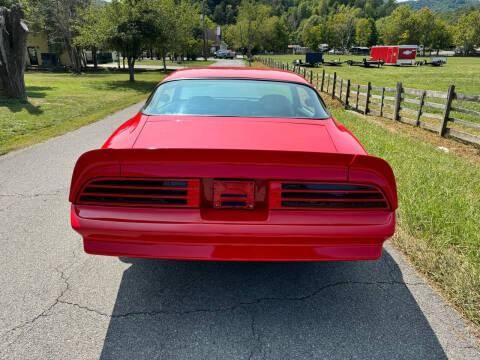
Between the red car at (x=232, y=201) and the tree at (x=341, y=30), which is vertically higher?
the tree at (x=341, y=30)

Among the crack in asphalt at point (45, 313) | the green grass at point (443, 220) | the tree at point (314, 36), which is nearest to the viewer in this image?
the crack in asphalt at point (45, 313)

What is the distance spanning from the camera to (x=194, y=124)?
2.88m

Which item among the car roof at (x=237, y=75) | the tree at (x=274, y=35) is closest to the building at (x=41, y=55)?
the car roof at (x=237, y=75)

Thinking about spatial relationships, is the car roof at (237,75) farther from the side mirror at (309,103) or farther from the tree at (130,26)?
the tree at (130,26)

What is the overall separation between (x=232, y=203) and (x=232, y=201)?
0.02m

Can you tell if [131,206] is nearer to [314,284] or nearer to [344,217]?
[344,217]

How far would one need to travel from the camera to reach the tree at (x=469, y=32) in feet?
314

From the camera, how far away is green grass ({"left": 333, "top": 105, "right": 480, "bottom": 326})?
300 cm

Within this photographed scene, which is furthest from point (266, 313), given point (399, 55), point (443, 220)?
point (399, 55)

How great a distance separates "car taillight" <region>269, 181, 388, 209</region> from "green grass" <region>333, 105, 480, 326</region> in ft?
3.97

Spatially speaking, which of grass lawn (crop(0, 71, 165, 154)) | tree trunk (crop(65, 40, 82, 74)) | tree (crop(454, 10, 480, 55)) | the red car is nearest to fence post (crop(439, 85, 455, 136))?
the red car

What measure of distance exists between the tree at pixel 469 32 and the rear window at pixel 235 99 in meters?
117

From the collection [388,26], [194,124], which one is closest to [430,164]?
[194,124]

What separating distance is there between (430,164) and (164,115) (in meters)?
5.26
